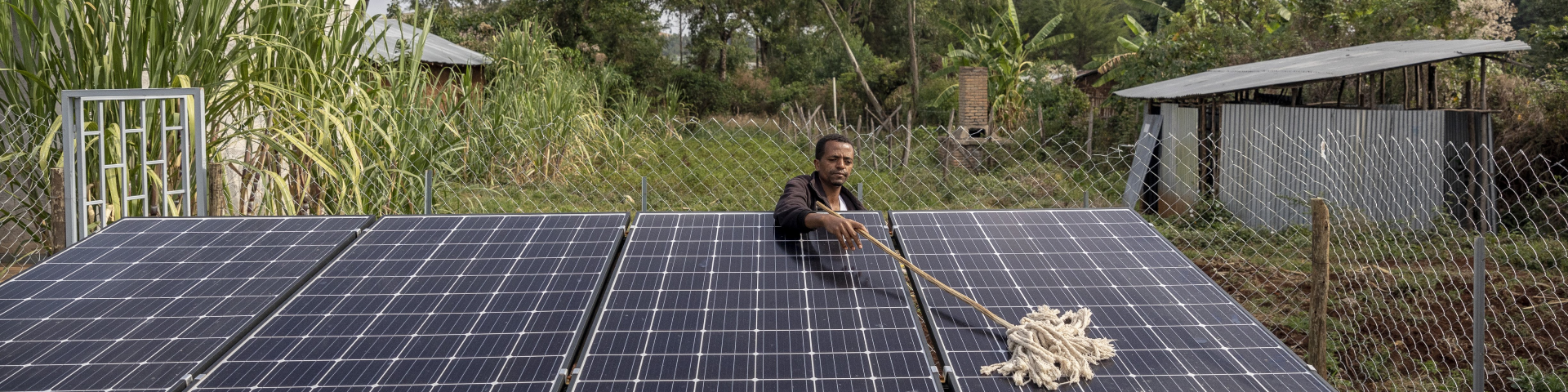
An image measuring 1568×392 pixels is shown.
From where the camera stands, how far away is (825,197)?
4.00 meters

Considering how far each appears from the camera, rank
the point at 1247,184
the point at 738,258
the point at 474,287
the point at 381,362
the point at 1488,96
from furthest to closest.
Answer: the point at 1488,96
the point at 1247,184
the point at 738,258
the point at 474,287
the point at 381,362

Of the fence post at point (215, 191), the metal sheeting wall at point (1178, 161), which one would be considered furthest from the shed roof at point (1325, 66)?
the fence post at point (215, 191)

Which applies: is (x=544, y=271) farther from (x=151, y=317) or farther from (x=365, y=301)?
(x=151, y=317)

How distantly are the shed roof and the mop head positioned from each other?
8.15 meters

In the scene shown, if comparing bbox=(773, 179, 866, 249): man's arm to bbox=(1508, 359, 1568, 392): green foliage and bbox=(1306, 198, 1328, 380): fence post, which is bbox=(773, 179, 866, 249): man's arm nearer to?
bbox=(1306, 198, 1328, 380): fence post

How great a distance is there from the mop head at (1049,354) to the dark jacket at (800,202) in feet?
2.96

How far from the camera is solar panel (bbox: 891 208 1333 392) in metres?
2.37

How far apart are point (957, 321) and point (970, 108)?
70.4 feet

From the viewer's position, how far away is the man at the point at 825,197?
10.4 ft

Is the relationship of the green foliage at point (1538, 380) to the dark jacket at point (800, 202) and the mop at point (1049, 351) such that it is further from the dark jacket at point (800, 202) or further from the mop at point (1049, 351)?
the mop at point (1049, 351)

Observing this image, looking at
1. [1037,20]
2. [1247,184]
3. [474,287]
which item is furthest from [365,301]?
[1037,20]

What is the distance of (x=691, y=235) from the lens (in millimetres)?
3412

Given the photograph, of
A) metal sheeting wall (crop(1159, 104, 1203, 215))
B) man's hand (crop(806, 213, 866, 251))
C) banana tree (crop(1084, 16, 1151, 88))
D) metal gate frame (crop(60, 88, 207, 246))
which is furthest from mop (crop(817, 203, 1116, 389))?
banana tree (crop(1084, 16, 1151, 88))

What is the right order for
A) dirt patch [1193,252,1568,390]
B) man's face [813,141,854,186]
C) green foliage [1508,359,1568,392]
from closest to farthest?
1. man's face [813,141,854,186]
2. green foliage [1508,359,1568,392]
3. dirt patch [1193,252,1568,390]
